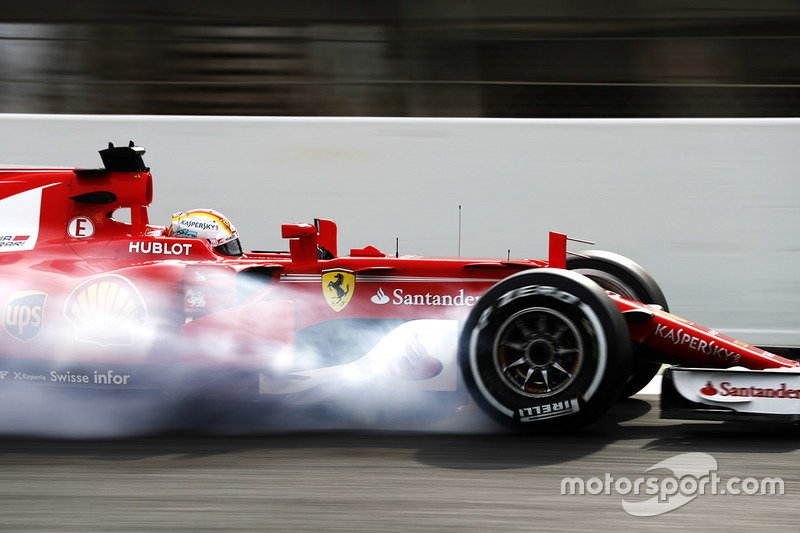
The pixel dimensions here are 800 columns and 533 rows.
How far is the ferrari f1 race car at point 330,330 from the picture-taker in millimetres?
3934

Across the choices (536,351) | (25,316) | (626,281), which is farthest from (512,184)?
(25,316)

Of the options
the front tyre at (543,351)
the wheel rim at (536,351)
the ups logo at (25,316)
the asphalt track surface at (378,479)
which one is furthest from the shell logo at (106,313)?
the wheel rim at (536,351)

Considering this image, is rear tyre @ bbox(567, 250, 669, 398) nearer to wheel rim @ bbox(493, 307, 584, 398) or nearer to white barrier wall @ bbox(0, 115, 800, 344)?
white barrier wall @ bbox(0, 115, 800, 344)

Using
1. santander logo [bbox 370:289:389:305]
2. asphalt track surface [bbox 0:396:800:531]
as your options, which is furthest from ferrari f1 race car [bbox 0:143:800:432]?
asphalt track surface [bbox 0:396:800:531]

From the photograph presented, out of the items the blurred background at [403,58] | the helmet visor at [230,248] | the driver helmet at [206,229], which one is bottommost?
the helmet visor at [230,248]

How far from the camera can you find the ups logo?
4453mm

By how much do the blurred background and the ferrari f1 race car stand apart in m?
2.71

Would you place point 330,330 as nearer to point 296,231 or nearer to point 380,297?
point 380,297

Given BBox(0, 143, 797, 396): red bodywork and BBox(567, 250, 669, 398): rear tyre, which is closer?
BBox(0, 143, 797, 396): red bodywork

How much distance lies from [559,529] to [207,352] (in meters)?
2.14

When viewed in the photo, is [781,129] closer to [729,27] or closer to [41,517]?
[729,27]

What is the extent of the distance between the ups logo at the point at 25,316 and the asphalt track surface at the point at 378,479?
58cm

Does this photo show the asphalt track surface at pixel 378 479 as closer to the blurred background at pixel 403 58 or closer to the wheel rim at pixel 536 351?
the wheel rim at pixel 536 351

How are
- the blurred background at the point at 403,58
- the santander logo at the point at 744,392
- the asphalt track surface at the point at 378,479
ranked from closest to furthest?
the asphalt track surface at the point at 378,479
the santander logo at the point at 744,392
the blurred background at the point at 403,58
